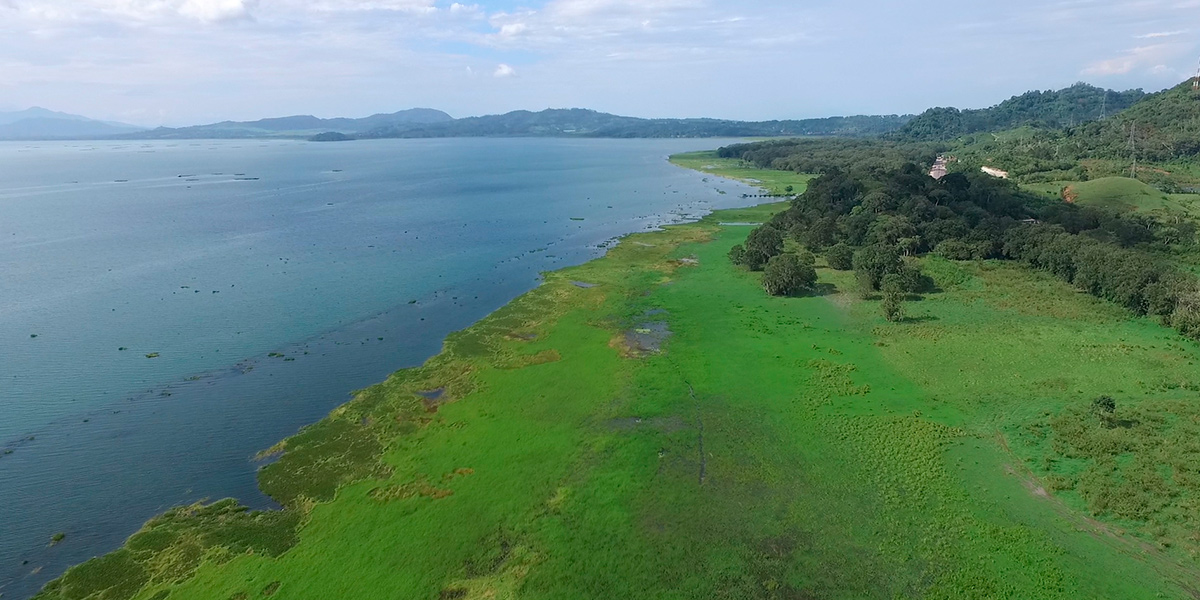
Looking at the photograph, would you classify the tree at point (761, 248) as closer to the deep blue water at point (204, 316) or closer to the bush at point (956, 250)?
the bush at point (956, 250)

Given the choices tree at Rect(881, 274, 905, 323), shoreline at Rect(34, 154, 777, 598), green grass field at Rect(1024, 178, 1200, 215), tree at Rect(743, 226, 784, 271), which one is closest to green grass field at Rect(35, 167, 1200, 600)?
shoreline at Rect(34, 154, 777, 598)

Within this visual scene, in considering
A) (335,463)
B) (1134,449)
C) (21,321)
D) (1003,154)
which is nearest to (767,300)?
(1134,449)

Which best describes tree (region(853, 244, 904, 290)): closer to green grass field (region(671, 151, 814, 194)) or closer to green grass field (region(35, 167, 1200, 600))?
green grass field (region(35, 167, 1200, 600))

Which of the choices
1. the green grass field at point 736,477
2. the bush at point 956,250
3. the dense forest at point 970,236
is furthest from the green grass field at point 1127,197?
the green grass field at point 736,477

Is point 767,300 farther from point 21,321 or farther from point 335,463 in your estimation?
point 21,321

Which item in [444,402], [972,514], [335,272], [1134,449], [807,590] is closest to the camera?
[807,590]
